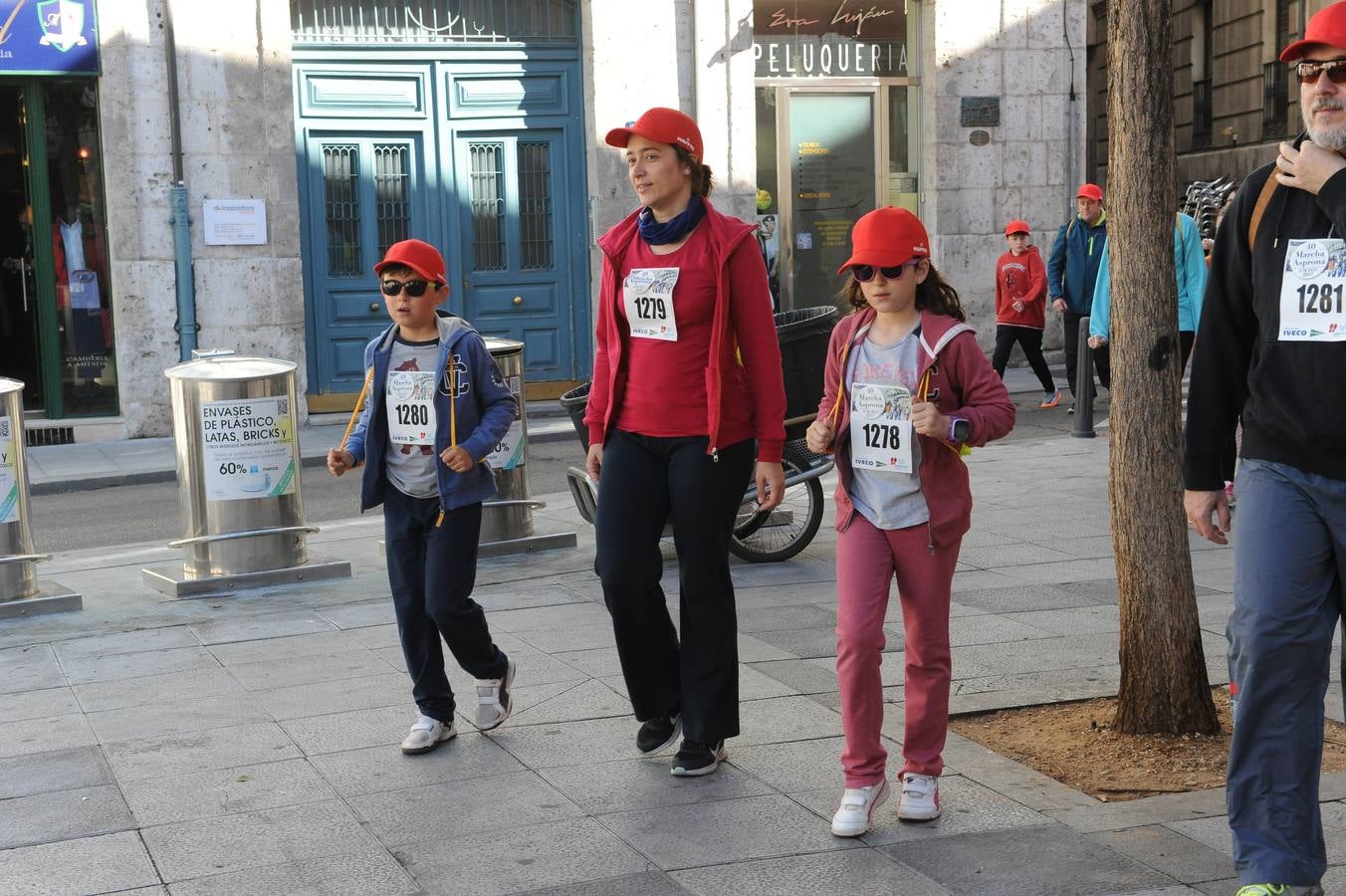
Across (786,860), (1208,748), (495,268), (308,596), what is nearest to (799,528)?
(308,596)

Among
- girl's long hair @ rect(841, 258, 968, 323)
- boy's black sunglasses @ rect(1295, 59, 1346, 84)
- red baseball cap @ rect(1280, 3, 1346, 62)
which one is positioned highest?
red baseball cap @ rect(1280, 3, 1346, 62)

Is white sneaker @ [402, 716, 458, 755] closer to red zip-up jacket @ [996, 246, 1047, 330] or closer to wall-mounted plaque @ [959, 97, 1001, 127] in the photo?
red zip-up jacket @ [996, 246, 1047, 330]

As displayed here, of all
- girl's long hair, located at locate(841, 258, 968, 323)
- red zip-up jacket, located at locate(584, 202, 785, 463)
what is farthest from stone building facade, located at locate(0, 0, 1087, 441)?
girl's long hair, located at locate(841, 258, 968, 323)

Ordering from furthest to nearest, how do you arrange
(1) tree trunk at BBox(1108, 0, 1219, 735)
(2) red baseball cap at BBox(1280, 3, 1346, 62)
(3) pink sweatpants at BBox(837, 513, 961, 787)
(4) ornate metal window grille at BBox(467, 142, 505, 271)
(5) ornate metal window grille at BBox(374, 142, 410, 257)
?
(4) ornate metal window grille at BBox(467, 142, 505, 271)
(5) ornate metal window grille at BBox(374, 142, 410, 257)
(1) tree trunk at BBox(1108, 0, 1219, 735)
(3) pink sweatpants at BBox(837, 513, 961, 787)
(2) red baseball cap at BBox(1280, 3, 1346, 62)

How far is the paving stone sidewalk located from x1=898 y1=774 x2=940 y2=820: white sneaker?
0.04 m

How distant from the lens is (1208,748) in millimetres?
5020

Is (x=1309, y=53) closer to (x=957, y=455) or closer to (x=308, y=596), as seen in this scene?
(x=957, y=455)

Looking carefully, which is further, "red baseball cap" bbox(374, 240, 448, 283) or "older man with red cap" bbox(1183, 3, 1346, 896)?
"red baseball cap" bbox(374, 240, 448, 283)

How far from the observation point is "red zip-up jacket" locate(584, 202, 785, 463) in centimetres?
481

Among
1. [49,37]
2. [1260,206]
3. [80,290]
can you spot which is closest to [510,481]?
[1260,206]

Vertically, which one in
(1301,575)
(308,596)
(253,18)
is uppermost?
(253,18)

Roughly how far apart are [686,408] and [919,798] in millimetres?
1260

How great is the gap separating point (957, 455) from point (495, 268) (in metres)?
12.8

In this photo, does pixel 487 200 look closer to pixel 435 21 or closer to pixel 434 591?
pixel 435 21
